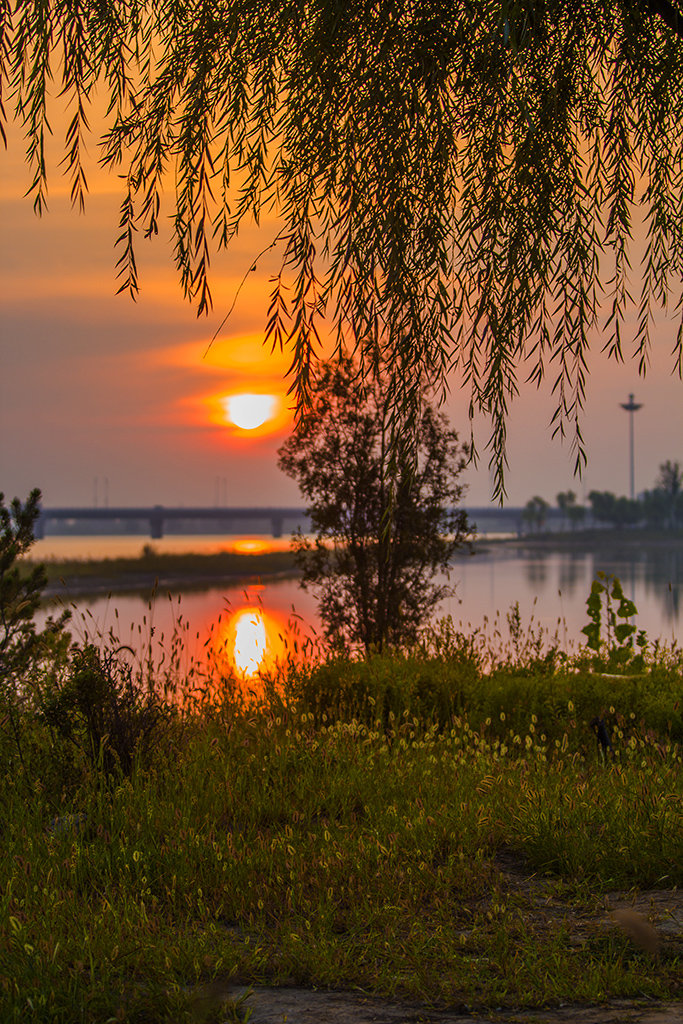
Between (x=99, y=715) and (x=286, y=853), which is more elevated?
(x=99, y=715)

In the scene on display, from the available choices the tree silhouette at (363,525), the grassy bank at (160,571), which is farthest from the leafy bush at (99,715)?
the grassy bank at (160,571)

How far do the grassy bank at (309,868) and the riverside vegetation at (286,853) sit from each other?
0.01 meters

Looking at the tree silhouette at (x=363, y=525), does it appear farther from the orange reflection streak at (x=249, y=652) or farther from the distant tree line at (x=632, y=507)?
the distant tree line at (x=632, y=507)

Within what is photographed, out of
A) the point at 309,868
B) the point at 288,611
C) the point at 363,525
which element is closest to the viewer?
the point at 309,868

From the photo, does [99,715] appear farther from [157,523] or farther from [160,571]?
[157,523]

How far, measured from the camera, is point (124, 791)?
5.94 m

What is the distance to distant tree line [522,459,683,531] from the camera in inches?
4729

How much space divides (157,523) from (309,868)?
115 meters

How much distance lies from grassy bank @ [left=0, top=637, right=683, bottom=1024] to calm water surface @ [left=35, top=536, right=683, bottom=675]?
3.78 ft

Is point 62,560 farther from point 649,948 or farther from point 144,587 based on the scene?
point 649,948

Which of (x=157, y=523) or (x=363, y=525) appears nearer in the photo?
(x=363, y=525)

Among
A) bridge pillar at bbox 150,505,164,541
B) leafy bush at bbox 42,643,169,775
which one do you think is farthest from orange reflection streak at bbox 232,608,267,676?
bridge pillar at bbox 150,505,164,541

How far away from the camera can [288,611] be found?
2966 centimetres

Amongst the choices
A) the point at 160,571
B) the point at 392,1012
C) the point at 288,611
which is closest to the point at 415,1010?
the point at 392,1012
